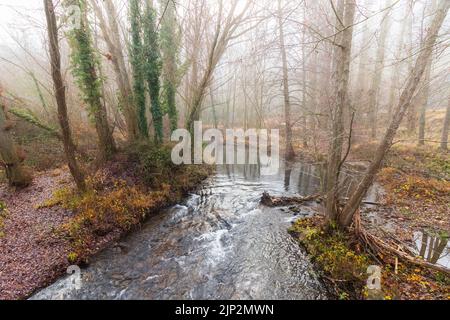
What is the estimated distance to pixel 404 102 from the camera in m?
4.35

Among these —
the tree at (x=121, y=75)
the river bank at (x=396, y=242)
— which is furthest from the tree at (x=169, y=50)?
the river bank at (x=396, y=242)

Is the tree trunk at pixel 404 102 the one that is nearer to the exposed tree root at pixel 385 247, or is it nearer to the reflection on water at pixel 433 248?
the exposed tree root at pixel 385 247

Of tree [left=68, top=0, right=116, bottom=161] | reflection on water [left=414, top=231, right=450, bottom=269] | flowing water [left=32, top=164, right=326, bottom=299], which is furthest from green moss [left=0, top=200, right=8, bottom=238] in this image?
reflection on water [left=414, top=231, right=450, bottom=269]

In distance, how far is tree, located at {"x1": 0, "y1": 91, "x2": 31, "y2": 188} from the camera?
709 cm

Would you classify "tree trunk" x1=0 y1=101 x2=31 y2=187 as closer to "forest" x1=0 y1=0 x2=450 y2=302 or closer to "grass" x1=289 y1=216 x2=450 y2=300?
"forest" x1=0 y1=0 x2=450 y2=302

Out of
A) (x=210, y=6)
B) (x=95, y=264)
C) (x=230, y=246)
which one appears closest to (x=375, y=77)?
(x=210, y=6)

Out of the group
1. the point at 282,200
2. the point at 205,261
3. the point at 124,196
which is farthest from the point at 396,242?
the point at 124,196

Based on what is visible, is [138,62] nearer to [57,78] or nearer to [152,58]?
[152,58]

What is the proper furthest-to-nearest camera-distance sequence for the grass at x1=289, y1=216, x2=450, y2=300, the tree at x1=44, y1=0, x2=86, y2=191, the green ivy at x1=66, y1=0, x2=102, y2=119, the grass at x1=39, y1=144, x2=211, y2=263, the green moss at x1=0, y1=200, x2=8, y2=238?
the green ivy at x1=66, y1=0, x2=102, y2=119
the grass at x1=39, y1=144, x2=211, y2=263
the green moss at x1=0, y1=200, x2=8, y2=238
the tree at x1=44, y1=0, x2=86, y2=191
the grass at x1=289, y1=216, x2=450, y2=300

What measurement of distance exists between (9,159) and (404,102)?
10378mm

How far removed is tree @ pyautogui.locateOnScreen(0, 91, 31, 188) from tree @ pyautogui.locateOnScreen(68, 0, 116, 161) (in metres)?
2.30

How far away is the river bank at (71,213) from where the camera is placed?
15.3 feet
